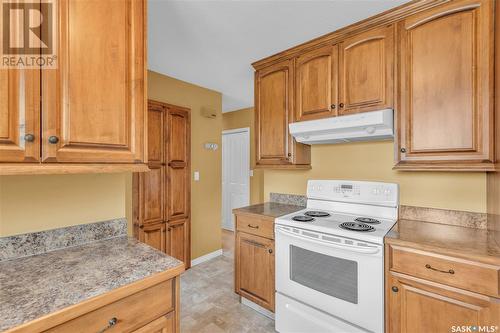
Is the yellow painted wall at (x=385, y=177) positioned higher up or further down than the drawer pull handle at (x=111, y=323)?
higher up

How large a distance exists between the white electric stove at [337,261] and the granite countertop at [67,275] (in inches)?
40.2

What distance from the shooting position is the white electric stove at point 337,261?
1.48 m

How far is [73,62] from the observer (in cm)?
103

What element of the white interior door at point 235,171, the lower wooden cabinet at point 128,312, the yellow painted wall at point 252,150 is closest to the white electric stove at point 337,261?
the lower wooden cabinet at point 128,312

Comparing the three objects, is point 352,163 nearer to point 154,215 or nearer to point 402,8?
point 402,8

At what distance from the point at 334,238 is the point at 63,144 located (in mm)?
1603

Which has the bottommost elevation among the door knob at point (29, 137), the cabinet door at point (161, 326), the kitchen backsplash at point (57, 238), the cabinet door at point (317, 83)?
the cabinet door at point (161, 326)

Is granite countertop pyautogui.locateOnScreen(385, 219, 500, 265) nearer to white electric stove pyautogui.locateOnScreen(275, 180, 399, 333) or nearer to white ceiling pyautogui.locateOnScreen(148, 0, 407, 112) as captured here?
white electric stove pyautogui.locateOnScreen(275, 180, 399, 333)

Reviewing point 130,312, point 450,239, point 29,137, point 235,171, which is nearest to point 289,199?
point 450,239

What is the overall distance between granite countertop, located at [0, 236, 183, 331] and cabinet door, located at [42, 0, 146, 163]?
476 mm

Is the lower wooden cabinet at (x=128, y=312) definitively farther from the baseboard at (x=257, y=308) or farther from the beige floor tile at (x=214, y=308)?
the baseboard at (x=257, y=308)

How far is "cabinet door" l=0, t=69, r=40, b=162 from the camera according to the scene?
2.87 feet

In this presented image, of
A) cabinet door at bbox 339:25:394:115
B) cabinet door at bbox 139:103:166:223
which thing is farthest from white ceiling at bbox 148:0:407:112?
cabinet door at bbox 139:103:166:223

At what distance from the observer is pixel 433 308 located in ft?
4.28
